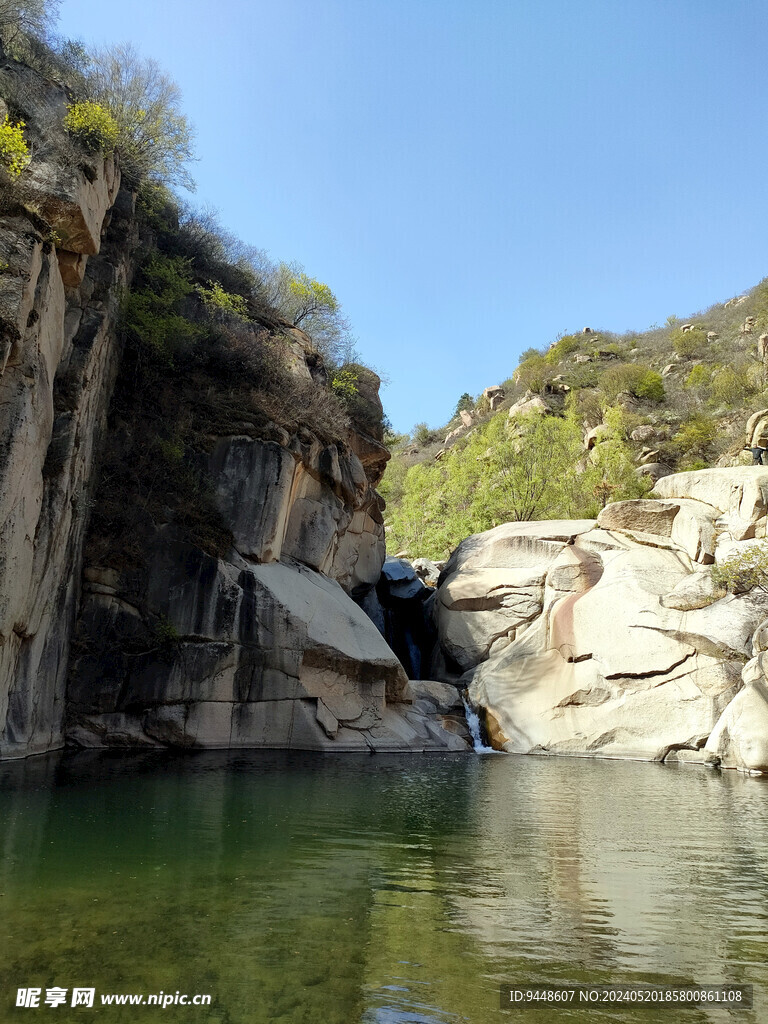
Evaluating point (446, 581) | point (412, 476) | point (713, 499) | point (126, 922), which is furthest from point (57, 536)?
point (412, 476)

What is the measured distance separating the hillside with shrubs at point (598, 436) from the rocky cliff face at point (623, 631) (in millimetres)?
11065

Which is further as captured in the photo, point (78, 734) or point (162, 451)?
point (162, 451)

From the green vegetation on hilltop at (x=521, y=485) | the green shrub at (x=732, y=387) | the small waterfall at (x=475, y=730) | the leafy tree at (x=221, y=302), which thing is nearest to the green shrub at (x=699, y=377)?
the green shrub at (x=732, y=387)

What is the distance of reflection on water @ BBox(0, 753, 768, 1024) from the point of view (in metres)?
4.87

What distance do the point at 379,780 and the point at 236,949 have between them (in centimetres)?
983

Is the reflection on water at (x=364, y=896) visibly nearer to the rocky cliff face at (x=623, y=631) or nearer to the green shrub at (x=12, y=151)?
the rocky cliff face at (x=623, y=631)

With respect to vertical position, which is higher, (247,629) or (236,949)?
(247,629)

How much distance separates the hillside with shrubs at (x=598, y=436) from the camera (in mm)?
43438

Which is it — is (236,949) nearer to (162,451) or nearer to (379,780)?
(379,780)

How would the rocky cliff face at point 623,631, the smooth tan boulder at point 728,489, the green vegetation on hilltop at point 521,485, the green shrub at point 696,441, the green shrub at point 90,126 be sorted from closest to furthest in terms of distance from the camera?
the green shrub at point 90,126 → the rocky cliff face at point 623,631 → the smooth tan boulder at point 728,489 → the green vegetation on hilltop at point 521,485 → the green shrub at point 696,441

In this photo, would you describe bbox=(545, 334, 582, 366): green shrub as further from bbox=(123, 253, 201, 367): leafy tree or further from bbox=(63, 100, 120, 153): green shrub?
bbox=(63, 100, 120, 153): green shrub

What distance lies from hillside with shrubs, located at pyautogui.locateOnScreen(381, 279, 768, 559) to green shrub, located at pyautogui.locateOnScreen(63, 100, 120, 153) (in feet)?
66.1

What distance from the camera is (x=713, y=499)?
26.8 m

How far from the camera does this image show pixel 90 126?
18.5 meters
